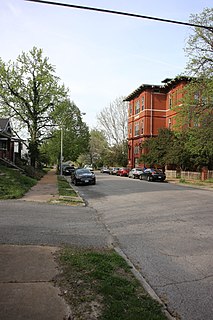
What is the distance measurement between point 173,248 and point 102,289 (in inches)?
117

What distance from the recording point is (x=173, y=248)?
6.66m

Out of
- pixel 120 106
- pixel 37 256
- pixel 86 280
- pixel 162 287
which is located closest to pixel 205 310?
pixel 162 287

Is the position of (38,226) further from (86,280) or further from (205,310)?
(205,310)

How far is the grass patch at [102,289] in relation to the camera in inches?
137

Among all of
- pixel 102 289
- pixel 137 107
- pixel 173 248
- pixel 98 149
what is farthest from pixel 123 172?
pixel 102 289

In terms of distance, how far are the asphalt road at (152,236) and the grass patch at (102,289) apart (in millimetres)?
355

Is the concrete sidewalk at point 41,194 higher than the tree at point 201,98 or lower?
lower

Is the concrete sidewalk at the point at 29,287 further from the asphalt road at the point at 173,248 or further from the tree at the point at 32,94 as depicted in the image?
the tree at the point at 32,94

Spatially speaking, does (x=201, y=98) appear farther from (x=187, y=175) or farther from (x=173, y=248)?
(x=173, y=248)

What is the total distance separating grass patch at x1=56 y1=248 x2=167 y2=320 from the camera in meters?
3.49

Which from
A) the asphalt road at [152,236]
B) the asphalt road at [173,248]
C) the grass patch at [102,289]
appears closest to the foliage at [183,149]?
the asphalt road at [152,236]

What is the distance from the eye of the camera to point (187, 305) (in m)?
3.93

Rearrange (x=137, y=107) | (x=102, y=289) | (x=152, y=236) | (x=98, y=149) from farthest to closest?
(x=98, y=149)
(x=137, y=107)
(x=152, y=236)
(x=102, y=289)

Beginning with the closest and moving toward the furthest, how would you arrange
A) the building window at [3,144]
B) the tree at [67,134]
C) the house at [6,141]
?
the house at [6,141], the building window at [3,144], the tree at [67,134]
